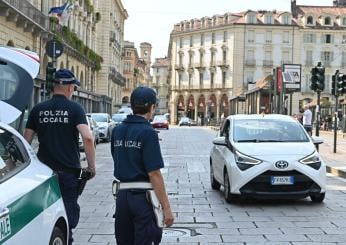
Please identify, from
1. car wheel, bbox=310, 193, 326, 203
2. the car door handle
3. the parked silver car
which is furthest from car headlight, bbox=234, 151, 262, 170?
the parked silver car

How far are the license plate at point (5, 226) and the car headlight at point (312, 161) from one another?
22.9 feet

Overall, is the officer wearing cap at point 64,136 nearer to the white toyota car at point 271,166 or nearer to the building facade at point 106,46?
the white toyota car at point 271,166

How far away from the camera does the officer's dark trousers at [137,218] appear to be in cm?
439

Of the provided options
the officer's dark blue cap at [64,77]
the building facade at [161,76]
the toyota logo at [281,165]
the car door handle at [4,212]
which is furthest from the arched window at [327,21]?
the car door handle at [4,212]

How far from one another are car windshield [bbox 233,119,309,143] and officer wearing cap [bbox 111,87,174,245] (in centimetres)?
631

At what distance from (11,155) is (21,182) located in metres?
0.44

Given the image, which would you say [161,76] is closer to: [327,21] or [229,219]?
[327,21]

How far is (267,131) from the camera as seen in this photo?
36.0ft

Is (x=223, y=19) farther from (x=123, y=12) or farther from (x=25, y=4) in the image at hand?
(x=25, y=4)

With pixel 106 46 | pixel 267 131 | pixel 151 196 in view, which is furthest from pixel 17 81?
pixel 106 46

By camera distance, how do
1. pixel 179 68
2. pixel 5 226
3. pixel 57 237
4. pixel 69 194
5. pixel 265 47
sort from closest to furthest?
pixel 5 226, pixel 57 237, pixel 69 194, pixel 265 47, pixel 179 68

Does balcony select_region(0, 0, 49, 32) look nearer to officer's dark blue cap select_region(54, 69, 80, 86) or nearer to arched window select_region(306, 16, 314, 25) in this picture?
officer's dark blue cap select_region(54, 69, 80, 86)

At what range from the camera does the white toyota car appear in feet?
31.8

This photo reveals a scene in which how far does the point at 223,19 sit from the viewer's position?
10481 centimetres
